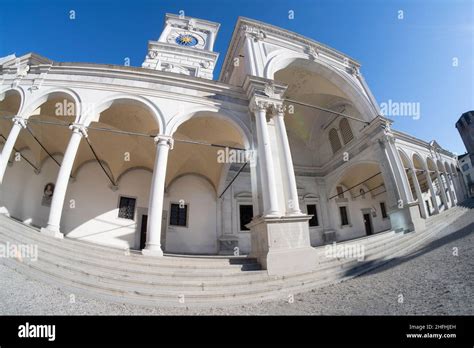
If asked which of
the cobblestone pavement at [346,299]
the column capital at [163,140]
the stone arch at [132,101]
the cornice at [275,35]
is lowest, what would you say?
the cobblestone pavement at [346,299]

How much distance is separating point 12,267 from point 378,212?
74.1ft

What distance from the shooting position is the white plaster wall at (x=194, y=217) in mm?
11547

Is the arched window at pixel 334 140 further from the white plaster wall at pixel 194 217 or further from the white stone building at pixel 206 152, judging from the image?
the white plaster wall at pixel 194 217

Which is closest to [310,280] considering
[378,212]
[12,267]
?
[12,267]

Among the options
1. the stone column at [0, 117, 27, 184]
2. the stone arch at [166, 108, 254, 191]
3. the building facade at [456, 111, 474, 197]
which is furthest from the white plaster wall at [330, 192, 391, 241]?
the building facade at [456, 111, 474, 197]

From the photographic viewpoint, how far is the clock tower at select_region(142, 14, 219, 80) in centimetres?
1814

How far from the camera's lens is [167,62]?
18.3 meters

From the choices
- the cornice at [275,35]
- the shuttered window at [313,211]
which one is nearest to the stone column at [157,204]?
the cornice at [275,35]

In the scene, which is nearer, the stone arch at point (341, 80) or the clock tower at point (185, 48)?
the stone arch at point (341, 80)

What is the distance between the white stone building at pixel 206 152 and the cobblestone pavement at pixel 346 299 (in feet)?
5.17

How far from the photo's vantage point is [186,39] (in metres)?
21.5

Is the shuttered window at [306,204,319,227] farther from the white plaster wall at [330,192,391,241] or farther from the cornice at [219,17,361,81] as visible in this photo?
the cornice at [219,17,361,81]

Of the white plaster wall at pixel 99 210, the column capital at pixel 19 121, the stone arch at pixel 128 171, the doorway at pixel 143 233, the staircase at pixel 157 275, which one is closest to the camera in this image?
the staircase at pixel 157 275

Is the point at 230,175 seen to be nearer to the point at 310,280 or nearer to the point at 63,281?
the point at 310,280
